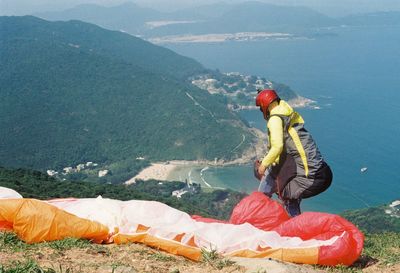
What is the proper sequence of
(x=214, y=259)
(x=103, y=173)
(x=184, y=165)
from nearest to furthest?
(x=214, y=259) < (x=103, y=173) < (x=184, y=165)

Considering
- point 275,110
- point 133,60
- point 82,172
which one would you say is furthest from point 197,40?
point 275,110

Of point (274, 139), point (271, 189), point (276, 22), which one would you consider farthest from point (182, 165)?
point (276, 22)

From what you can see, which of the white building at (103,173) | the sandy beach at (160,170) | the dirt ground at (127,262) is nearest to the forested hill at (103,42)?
the sandy beach at (160,170)

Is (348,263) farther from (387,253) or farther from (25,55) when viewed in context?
(25,55)

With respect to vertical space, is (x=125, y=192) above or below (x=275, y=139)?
below

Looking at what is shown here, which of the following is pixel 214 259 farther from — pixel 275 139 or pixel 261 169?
pixel 275 139

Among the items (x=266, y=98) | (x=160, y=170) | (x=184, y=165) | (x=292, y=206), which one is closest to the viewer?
(x=266, y=98)

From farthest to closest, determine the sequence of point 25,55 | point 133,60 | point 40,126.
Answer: point 133,60 → point 25,55 → point 40,126
